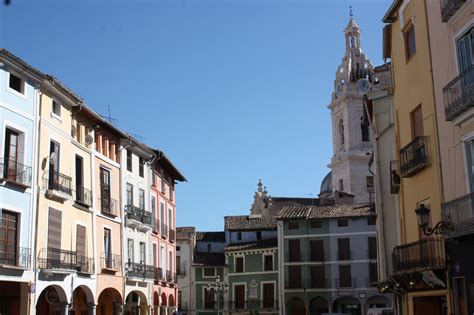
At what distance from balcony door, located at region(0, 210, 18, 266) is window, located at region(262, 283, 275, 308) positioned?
4403 cm

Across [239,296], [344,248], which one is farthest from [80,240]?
[239,296]

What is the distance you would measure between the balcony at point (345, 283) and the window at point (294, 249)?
4277 millimetres

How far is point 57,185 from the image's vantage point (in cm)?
2773

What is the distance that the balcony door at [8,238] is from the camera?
23.6 meters

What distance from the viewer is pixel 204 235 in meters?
74.7

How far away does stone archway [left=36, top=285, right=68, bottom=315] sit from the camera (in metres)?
27.6

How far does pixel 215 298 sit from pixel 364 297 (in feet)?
51.7

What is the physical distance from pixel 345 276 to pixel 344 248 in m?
2.59

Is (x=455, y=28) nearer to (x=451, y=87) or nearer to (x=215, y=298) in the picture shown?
(x=451, y=87)

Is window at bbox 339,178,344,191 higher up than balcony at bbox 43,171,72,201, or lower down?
higher up

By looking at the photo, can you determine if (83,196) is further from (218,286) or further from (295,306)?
(218,286)

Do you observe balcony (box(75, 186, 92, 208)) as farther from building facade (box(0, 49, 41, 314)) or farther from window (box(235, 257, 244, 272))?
window (box(235, 257, 244, 272))

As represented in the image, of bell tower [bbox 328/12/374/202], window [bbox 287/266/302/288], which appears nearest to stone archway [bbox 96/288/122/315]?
window [bbox 287/266/302/288]

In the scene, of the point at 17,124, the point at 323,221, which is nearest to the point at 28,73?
the point at 17,124
